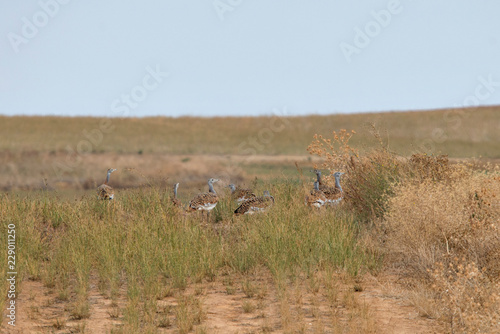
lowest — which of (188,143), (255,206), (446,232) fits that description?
(446,232)

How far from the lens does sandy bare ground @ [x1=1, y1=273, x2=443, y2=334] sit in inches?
263

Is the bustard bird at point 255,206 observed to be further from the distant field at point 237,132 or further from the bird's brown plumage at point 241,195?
the distant field at point 237,132

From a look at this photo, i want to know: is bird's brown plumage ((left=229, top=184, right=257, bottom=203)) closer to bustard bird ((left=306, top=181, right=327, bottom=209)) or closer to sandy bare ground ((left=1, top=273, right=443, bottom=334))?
bustard bird ((left=306, top=181, right=327, bottom=209))

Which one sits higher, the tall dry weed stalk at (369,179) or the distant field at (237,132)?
the distant field at (237,132)

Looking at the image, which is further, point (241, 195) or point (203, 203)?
point (241, 195)

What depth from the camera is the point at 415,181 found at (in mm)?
Answer: 10602

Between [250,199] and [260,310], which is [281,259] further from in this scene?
[250,199]

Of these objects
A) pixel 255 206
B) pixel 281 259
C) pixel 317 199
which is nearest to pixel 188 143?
pixel 317 199

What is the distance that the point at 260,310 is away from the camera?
7312 millimetres

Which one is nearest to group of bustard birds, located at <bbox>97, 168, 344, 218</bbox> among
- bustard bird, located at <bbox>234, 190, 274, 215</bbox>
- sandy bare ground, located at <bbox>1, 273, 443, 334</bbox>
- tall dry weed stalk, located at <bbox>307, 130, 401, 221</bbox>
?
bustard bird, located at <bbox>234, 190, 274, 215</bbox>

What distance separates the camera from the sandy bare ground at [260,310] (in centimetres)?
669

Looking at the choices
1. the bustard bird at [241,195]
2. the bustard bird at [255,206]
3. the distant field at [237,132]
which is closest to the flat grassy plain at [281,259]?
the bustard bird at [255,206]

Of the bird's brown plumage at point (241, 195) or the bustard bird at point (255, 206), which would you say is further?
the bird's brown plumage at point (241, 195)

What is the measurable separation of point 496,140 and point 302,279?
50448 millimetres
